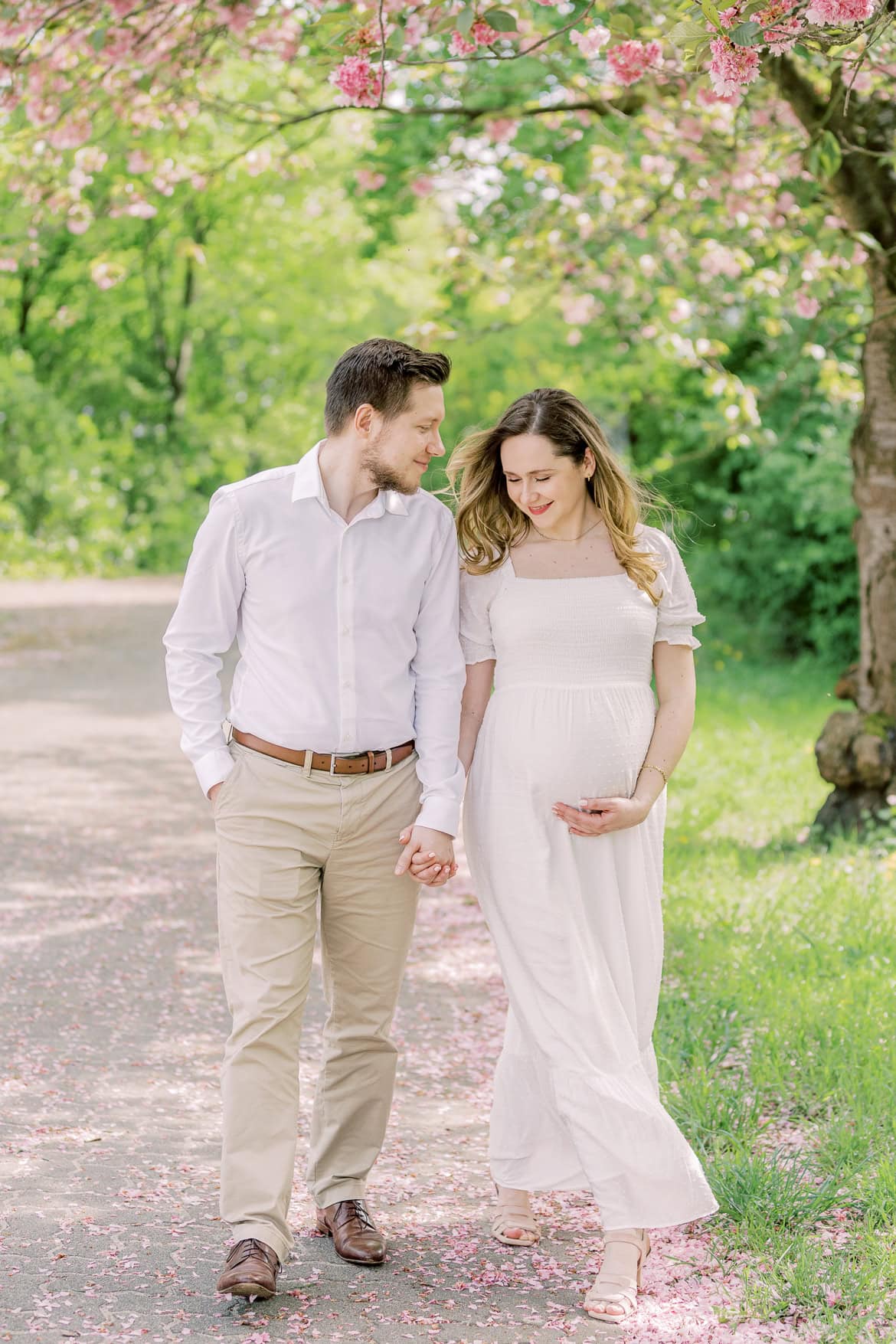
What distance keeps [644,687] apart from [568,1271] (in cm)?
140

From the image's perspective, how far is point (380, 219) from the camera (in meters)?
14.4

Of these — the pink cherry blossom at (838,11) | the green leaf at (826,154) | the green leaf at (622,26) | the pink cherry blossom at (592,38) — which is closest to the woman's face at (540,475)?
the pink cherry blossom at (838,11)

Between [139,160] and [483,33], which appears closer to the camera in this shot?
[483,33]

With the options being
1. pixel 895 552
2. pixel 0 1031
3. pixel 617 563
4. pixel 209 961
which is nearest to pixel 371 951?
pixel 617 563

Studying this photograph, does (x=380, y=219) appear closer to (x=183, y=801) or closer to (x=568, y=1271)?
(x=183, y=801)

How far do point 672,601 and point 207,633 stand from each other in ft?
3.66

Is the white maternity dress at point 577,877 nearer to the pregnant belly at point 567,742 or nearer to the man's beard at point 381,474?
the pregnant belly at point 567,742

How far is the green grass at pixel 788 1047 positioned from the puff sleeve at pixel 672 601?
1340 mm

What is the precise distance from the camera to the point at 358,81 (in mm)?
4773

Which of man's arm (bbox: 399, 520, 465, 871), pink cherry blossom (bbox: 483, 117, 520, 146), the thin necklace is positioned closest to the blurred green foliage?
the thin necklace

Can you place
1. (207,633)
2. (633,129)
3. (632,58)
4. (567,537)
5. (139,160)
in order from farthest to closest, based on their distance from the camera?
(633,129) → (139,160) → (632,58) → (567,537) → (207,633)

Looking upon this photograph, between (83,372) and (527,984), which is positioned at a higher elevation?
(83,372)

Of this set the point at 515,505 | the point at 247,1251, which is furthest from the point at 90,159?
the point at 247,1251

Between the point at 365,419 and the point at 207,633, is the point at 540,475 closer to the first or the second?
the point at 365,419
